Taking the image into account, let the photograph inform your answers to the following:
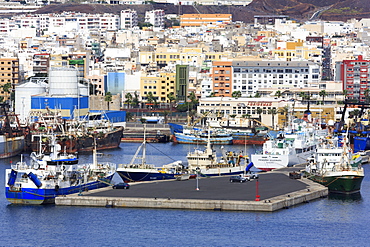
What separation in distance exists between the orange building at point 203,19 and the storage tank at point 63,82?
301 ft

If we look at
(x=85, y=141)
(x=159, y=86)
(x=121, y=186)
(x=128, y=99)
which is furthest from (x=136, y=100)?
(x=121, y=186)

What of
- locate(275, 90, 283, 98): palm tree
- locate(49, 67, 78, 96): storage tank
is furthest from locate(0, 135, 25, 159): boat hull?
locate(275, 90, 283, 98): palm tree

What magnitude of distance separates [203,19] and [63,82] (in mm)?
95297

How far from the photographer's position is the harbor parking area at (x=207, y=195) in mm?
43312

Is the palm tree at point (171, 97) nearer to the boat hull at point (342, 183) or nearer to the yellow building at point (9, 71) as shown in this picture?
the yellow building at point (9, 71)

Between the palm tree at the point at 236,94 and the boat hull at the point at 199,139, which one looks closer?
the boat hull at the point at 199,139

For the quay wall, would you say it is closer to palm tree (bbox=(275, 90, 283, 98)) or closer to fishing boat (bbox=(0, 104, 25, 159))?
fishing boat (bbox=(0, 104, 25, 159))

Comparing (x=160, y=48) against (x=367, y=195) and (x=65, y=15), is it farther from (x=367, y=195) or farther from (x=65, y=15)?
(x=367, y=195)

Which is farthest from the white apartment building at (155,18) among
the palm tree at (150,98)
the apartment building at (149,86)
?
the palm tree at (150,98)

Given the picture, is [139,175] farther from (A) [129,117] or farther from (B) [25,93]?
(A) [129,117]

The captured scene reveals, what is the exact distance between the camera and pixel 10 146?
224 feet

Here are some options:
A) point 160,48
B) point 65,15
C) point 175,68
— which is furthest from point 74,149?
point 65,15

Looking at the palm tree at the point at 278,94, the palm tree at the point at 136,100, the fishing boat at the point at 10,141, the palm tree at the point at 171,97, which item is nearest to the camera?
the fishing boat at the point at 10,141

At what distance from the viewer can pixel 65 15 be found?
17112cm
